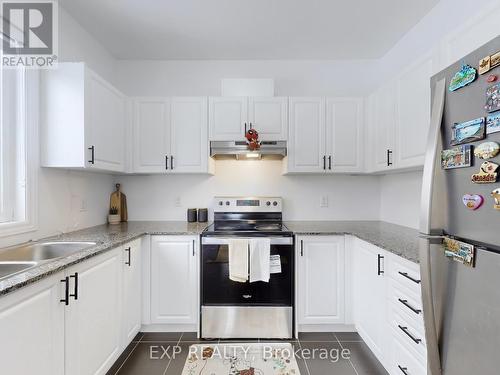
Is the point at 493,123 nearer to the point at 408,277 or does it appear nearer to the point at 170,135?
the point at 408,277

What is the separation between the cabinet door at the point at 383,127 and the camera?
225 cm

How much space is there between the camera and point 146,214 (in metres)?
3.03

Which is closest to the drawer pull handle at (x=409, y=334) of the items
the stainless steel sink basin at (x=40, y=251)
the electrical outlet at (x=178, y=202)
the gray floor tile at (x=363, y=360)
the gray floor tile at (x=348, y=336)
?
the gray floor tile at (x=363, y=360)

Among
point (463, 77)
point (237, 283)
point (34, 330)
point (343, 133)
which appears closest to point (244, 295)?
point (237, 283)

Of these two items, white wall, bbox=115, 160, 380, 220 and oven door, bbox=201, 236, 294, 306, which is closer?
oven door, bbox=201, 236, 294, 306

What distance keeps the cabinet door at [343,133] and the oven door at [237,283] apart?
1.02m

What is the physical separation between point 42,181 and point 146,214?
1168mm

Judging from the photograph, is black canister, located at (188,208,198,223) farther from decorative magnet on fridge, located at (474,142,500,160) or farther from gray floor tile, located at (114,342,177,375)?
decorative magnet on fridge, located at (474,142,500,160)

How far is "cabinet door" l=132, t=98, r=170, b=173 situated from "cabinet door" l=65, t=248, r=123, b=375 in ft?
3.37

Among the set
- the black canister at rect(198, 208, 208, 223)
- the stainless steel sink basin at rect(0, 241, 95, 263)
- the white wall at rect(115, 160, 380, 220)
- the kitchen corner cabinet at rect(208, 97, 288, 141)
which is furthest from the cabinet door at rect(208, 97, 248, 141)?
the stainless steel sink basin at rect(0, 241, 95, 263)

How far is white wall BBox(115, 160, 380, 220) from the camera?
3.03 m

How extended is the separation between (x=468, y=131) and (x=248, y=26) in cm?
205

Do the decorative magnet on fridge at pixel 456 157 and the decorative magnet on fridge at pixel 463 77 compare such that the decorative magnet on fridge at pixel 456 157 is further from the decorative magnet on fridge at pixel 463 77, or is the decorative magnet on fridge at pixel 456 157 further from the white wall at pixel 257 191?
the white wall at pixel 257 191

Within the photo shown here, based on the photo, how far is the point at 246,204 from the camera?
111 inches
